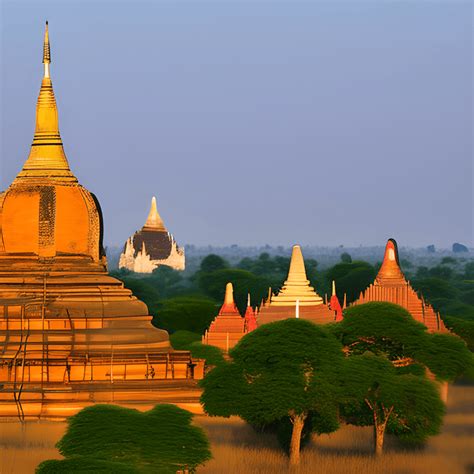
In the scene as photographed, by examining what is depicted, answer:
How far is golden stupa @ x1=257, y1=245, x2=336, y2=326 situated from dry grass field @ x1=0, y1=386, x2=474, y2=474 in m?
8.20

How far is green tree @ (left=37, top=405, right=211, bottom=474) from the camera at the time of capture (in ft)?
121

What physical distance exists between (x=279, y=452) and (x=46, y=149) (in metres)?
10.6

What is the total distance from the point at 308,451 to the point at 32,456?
5.25m

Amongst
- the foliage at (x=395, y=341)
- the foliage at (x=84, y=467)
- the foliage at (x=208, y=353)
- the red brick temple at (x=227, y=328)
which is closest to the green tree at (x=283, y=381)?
the foliage at (x=395, y=341)

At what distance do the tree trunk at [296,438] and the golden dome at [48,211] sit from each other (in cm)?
916

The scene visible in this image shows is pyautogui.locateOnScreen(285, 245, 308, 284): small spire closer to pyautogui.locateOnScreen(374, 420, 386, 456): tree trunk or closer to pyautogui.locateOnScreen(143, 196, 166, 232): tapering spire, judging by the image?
pyautogui.locateOnScreen(374, 420, 386, 456): tree trunk

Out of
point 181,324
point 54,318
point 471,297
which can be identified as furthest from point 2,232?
point 471,297

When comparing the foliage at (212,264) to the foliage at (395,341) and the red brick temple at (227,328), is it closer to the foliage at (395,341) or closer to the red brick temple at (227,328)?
the red brick temple at (227,328)

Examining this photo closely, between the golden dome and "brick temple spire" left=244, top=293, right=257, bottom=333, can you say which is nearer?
the golden dome


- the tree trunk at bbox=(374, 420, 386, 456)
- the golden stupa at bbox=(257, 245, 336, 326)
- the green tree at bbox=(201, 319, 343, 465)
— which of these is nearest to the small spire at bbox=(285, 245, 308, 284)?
the golden stupa at bbox=(257, 245, 336, 326)

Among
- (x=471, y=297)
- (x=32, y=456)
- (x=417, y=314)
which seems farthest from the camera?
(x=471, y=297)

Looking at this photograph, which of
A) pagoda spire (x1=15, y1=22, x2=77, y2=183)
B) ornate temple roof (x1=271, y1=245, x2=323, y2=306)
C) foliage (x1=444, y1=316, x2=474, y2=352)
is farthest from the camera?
foliage (x1=444, y1=316, x2=474, y2=352)

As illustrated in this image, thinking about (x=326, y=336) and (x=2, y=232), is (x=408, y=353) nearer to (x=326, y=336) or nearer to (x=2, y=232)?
(x=326, y=336)

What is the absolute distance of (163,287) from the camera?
5002 inches
